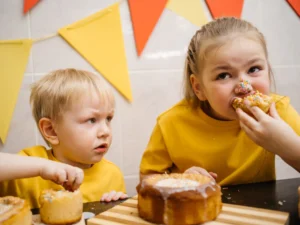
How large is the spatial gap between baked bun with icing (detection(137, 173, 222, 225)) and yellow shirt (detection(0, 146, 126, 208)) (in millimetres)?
436

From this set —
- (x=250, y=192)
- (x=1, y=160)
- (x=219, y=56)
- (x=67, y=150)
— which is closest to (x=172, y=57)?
(x=219, y=56)

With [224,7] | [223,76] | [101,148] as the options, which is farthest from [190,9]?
[101,148]

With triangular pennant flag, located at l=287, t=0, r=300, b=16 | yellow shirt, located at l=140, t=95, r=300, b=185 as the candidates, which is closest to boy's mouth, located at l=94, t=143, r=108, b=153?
yellow shirt, located at l=140, t=95, r=300, b=185

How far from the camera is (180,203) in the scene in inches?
27.8

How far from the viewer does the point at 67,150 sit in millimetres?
1151

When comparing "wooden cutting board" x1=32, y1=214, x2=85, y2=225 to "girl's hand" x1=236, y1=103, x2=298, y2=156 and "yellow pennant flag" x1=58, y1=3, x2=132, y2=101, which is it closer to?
"girl's hand" x1=236, y1=103, x2=298, y2=156

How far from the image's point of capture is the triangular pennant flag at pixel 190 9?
162cm

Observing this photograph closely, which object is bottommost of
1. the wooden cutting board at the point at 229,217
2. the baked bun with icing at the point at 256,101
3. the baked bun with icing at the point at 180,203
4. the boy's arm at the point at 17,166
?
the wooden cutting board at the point at 229,217

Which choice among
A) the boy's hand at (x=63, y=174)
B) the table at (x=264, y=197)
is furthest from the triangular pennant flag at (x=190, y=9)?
the boy's hand at (x=63, y=174)

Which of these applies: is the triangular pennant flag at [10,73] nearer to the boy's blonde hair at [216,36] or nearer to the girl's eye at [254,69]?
the boy's blonde hair at [216,36]

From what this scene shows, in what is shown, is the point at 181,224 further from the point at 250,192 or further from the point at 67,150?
the point at 67,150

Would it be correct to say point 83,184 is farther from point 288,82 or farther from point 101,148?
point 288,82

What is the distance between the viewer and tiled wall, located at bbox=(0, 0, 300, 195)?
4.80 ft

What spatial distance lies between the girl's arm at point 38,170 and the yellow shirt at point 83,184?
25 cm
